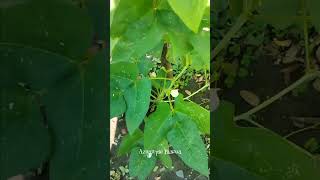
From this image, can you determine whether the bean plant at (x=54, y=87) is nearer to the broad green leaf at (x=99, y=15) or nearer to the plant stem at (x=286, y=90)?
the broad green leaf at (x=99, y=15)

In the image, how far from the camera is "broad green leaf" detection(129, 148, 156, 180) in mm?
750

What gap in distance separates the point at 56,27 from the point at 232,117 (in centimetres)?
32

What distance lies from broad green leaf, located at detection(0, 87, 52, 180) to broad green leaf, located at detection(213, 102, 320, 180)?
0.28 metres

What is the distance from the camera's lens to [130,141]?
751 millimetres

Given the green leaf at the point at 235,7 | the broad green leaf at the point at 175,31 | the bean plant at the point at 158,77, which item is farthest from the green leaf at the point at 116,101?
the green leaf at the point at 235,7

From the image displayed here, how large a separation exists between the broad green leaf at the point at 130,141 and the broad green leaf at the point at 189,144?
0.05m

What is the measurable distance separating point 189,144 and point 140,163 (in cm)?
8

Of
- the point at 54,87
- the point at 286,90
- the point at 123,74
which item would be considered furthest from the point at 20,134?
the point at 286,90

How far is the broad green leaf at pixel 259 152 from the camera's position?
2.39 ft

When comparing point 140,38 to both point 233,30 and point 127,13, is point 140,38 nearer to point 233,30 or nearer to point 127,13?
point 127,13

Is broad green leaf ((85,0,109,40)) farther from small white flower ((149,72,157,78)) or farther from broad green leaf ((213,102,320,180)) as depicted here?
broad green leaf ((213,102,320,180))

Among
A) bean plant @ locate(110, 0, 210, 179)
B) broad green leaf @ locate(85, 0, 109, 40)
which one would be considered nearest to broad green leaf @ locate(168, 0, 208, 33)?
bean plant @ locate(110, 0, 210, 179)

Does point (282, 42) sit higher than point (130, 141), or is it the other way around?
point (282, 42)

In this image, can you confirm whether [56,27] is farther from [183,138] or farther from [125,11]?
[183,138]
